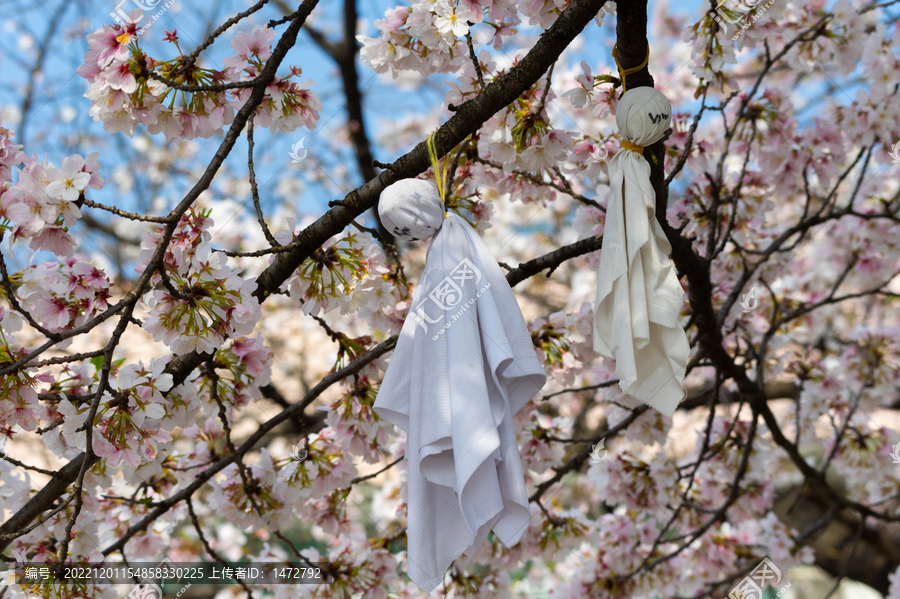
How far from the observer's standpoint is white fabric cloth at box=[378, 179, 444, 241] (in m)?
1.36

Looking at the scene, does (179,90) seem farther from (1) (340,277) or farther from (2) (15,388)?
(2) (15,388)

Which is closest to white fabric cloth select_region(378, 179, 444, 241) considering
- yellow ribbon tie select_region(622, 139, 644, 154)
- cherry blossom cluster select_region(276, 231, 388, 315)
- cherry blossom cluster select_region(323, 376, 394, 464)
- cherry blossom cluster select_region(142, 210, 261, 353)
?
cherry blossom cluster select_region(276, 231, 388, 315)

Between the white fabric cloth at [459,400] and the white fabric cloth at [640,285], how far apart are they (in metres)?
0.19

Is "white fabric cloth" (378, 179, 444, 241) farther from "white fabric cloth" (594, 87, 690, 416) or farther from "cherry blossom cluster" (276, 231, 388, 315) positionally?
"white fabric cloth" (594, 87, 690, 416)

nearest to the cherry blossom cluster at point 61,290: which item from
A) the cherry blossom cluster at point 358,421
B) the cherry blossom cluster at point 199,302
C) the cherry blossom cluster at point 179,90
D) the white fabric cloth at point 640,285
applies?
the cherry blossom cluster at point 199,302

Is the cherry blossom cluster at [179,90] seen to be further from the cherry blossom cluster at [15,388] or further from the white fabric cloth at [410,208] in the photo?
the cherry blossom cluster at [15,388]

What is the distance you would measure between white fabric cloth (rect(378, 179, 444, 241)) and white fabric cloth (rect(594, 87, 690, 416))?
40 cm

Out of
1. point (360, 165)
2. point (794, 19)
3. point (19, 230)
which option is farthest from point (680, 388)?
point (360, 165)

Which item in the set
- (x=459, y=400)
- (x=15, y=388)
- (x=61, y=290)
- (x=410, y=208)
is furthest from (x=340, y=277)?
(x=15, y=388)

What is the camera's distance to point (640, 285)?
129cm

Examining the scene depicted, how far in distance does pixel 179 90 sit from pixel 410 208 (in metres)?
0.60

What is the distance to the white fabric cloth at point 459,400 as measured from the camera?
1.22 meters

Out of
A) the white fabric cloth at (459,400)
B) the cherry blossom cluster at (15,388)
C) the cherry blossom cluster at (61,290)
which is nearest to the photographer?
the white fabric cloth at (459,400)

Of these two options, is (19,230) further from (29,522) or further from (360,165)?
(360,165)
